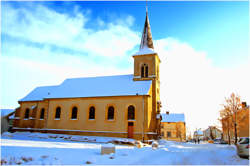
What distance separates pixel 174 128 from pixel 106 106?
40928 mm

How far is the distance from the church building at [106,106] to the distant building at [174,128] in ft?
112

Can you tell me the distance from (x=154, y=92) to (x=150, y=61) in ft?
18.3

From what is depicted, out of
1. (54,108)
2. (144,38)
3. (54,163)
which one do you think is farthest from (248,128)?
(54,163)

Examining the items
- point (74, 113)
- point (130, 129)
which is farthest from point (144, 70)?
point (74, 113)

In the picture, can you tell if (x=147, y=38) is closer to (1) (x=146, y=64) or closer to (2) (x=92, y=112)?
(1) (x=146, y=64)

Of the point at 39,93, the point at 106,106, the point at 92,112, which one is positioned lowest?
the point at 92,112

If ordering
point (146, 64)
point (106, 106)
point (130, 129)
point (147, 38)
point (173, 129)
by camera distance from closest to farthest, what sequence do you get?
point (130, 129)
point (106, 106)
point (146, 64)
point (147, 38)
point (173, 129)

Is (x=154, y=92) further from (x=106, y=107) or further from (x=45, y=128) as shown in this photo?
(x=45, y=128)

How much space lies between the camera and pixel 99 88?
110ft

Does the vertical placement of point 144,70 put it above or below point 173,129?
above

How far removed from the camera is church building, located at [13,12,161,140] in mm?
28859

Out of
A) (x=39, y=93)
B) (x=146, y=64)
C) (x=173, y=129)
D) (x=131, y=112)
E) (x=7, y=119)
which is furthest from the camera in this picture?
(x=173, y=129)

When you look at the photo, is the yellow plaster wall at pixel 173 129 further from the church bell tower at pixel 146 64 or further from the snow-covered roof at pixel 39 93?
the snow-covered roof at pixel 39 93

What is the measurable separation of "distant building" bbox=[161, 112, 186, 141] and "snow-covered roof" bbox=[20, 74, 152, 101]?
117ft
